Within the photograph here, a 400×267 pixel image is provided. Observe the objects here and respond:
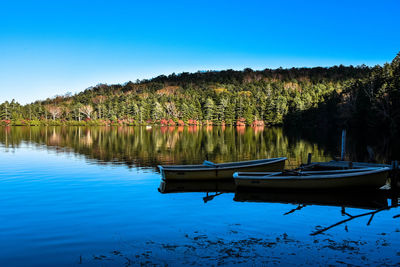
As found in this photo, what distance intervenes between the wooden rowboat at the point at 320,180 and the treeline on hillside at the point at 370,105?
4917 cm

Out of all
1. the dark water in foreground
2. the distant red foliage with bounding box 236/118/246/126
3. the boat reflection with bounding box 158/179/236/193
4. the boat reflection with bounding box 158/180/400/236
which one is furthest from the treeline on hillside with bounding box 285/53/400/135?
the dark water in foreground

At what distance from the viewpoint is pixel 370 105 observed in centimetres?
6981

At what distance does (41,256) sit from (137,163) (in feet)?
63.6

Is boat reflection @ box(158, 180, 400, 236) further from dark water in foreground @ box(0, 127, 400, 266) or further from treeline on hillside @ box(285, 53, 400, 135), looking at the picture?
treeline on hillside @ box(285, 53, 400, 135)

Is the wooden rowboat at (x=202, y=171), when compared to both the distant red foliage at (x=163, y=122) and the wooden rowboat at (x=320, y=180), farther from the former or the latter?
the distant red foliage at (x=163, y=122)

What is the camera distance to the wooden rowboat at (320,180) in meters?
16.9

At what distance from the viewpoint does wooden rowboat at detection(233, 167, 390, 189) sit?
664 inches

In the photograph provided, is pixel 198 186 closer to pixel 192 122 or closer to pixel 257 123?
pixel 257 123

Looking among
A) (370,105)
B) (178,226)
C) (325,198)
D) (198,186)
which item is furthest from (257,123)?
(178,226)

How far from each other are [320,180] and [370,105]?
202 ft

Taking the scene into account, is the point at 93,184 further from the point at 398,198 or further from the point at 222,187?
the point at 398,198

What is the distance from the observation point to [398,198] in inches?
643

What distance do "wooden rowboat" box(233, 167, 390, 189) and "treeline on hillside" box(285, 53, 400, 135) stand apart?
49175 mm

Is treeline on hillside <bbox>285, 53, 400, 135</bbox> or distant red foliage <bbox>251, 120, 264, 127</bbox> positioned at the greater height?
treeline on hillside <bbox>285, 53, 400, 135</bbox>
